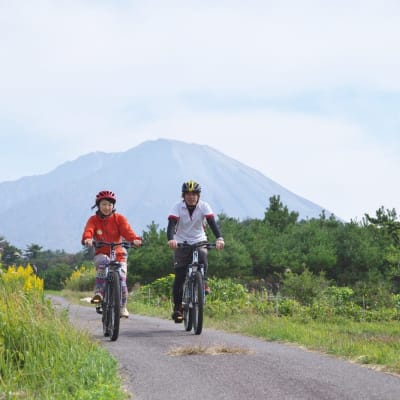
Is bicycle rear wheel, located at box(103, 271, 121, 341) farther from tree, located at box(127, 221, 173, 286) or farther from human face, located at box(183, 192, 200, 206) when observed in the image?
tree, located at box(127, 221, 173, 286)

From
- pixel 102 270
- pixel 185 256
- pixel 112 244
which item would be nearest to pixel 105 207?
pixel 112 244

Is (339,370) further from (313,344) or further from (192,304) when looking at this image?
(192,304)

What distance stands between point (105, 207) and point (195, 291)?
1.65 m

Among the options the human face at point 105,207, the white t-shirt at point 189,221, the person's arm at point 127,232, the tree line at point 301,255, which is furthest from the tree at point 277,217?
the human face at point 105,207

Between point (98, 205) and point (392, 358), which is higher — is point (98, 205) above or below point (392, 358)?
above

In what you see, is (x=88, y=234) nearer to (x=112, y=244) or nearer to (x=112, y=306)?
Result: (x=112, y=244)

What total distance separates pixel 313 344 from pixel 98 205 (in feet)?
10.6

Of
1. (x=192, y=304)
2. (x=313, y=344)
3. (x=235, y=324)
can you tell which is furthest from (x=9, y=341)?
(x=235, y=324)

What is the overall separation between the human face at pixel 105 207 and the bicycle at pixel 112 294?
453 mm

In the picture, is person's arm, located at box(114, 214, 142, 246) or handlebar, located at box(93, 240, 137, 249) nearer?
handlebar, located at box(93, 240, 137, 249)

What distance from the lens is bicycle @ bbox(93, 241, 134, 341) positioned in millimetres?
7926

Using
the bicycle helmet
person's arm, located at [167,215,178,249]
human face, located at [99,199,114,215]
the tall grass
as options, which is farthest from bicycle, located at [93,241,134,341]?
the bicycle helmet

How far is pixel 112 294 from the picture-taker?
26.4ft

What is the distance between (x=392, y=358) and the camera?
21.6 ft
